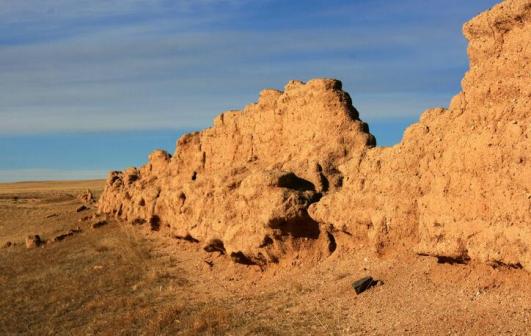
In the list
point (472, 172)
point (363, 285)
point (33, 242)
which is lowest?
point (33, 242)

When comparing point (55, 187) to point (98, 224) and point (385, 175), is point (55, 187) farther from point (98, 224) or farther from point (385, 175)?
point (385, 175)

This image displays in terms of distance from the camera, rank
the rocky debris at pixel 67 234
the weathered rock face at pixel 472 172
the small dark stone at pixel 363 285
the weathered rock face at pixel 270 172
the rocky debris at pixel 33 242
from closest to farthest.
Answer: the weathered rock face at pixel 472 172 → the small dark stone at pixel 363 285 → the weathered rock face at pixel 270 172 → the rocky debris at pixel 33 242 → the rocky debris at pixel 67 234

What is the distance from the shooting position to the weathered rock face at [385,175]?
28.1 feet

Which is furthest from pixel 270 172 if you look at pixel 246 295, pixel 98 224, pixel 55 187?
pixel 55 187

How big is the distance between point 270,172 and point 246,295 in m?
2.83

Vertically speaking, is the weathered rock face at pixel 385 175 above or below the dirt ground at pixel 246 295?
above

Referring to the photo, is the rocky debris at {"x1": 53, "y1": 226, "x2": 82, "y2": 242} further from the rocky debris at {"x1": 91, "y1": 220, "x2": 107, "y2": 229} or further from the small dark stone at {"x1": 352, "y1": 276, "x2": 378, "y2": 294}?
the small dark stone at {"x1": 352, "y1": 276, "x2": 378, "y2": 294}

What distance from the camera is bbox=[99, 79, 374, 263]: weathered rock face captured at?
13133 millimetres

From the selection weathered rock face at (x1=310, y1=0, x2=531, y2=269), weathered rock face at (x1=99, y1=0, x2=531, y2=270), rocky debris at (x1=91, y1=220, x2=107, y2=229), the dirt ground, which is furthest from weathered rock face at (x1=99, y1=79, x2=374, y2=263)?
rocky debris at (x1=91, y1=220, x2=107, y2=229)

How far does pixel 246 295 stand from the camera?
43.0 ft

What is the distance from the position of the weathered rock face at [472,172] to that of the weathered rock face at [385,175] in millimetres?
19

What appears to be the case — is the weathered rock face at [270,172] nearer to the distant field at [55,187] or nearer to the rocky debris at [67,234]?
the rocky debris at [67,234]

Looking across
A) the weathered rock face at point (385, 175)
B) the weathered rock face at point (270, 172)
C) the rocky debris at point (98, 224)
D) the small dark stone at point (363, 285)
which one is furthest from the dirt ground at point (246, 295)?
the rocky debris at point (98, 224)

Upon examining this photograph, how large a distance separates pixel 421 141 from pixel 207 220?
299 inches
